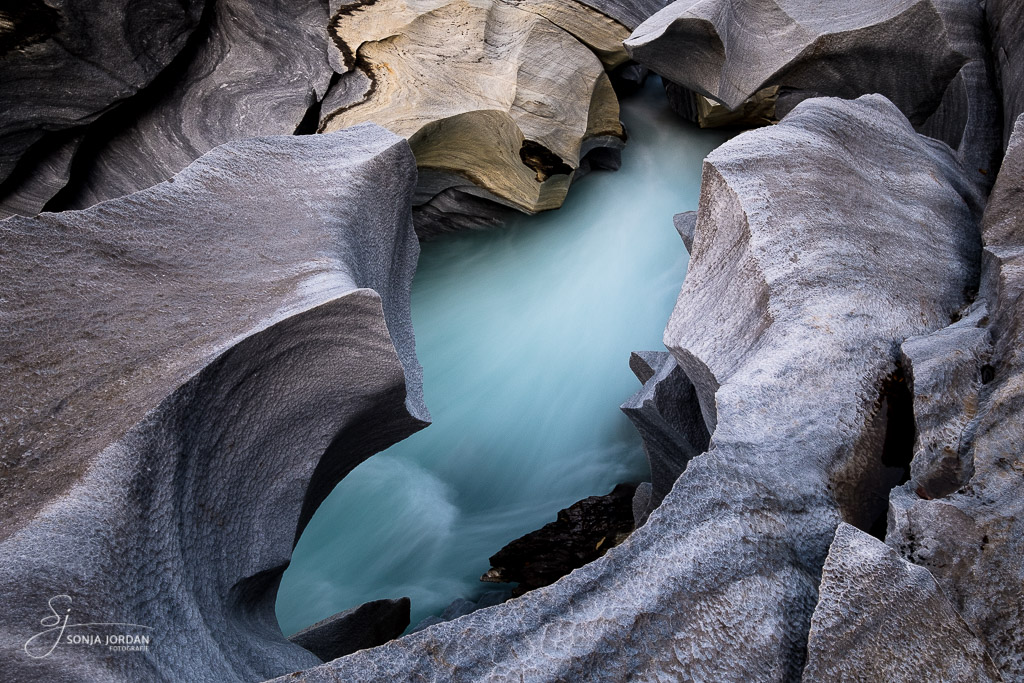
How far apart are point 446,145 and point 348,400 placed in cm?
253

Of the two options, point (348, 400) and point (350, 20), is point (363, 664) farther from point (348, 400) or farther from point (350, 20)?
point (350, 20)

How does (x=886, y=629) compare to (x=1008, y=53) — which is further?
(x=1008, y=53)

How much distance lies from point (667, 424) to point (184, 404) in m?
1.87

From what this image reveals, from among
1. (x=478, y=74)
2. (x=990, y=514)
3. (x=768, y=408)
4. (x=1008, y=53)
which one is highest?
(x=1008, y=53)

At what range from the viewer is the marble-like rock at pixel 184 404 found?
1.53 meters

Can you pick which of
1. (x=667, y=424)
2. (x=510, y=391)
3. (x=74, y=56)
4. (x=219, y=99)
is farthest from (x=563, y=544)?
(x=74, y=56)

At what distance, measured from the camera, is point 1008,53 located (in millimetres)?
2949

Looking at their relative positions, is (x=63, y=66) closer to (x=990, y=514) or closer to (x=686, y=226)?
(x=686, y=226)

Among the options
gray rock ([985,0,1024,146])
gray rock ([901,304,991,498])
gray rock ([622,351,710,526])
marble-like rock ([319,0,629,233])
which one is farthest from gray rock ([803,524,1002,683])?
marble-like rock ([319,0,629,233])

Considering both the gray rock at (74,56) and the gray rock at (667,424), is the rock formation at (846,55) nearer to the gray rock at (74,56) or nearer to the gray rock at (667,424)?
the gray rock at (667,424)

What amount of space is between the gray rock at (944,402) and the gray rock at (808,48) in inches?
84.6

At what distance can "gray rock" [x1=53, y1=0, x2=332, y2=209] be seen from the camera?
12.8ft

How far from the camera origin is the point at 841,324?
1923 mm

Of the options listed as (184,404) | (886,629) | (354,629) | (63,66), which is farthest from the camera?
(63,66)
